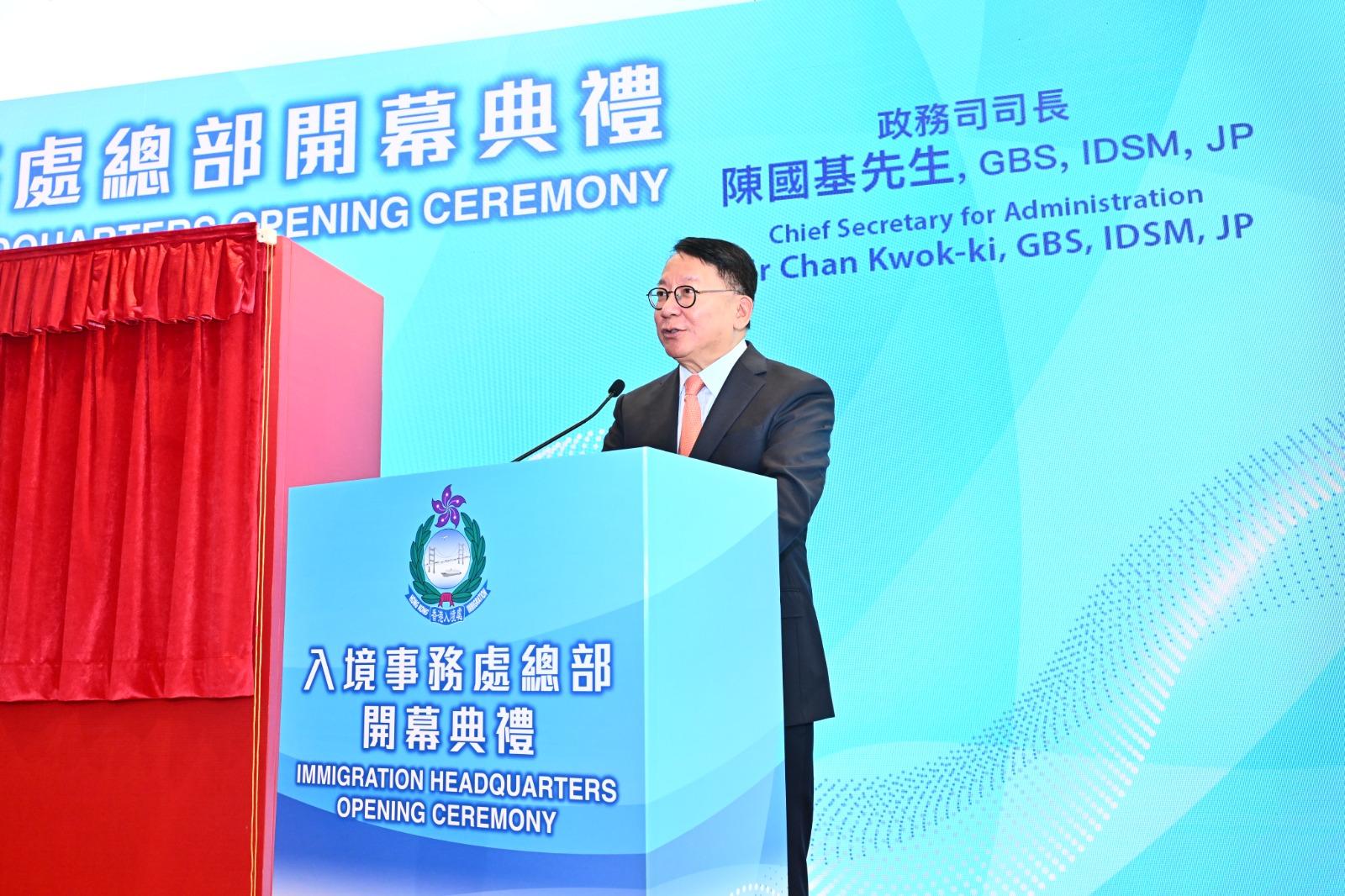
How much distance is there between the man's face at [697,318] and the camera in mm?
→ 2422

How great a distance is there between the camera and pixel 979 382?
351 centimetres

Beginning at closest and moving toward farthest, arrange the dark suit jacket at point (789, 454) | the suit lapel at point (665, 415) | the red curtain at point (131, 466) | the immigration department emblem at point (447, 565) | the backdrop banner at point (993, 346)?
the immigration department emblem at point (447, 565) → the dark suit jacket at point (789, 454) → the red curtain at point (131, 466) → the suit lapel at point (665, 415) → the backdrop banner at point (993, 346)

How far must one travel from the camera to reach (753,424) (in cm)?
230

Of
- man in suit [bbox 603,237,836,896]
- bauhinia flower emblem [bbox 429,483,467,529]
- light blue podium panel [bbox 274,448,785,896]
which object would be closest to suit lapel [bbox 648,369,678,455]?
man in suit [bbox 603,237,836,896]

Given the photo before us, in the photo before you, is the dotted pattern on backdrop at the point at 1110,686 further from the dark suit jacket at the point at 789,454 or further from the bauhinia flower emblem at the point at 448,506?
the bauhinia flower emblem at the point at 448,506

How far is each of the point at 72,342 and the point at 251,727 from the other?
36.6 inches

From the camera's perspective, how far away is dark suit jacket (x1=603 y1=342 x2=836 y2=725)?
2.21 meters

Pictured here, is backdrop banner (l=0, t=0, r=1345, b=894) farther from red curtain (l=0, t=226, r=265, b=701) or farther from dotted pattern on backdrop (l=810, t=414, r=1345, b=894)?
red curtain (l=0, t=226, r=265, b=701)

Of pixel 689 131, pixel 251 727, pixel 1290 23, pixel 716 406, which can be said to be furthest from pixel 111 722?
pixel 1290 23

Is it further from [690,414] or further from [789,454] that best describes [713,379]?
[789,454]

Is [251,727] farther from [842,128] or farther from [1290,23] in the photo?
[1290,23]

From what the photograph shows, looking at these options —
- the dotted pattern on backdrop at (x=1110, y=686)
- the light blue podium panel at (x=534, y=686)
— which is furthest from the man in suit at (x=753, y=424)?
the dotted pattern on backdrop at (x=1110, y=686)

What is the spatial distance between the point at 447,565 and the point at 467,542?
5 centimetres

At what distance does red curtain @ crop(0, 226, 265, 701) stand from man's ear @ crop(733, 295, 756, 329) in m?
0.93
